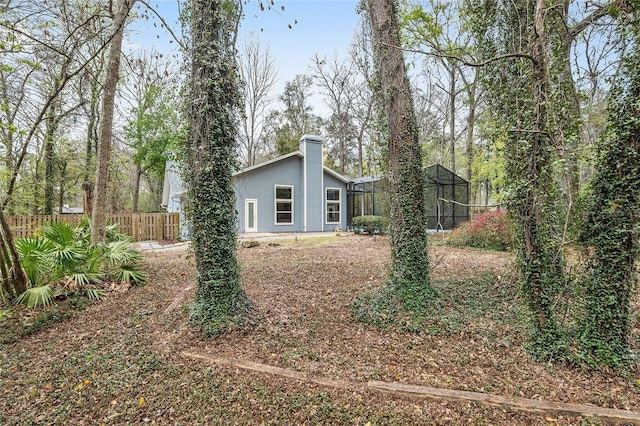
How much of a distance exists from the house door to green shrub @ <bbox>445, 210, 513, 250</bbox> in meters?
8.21

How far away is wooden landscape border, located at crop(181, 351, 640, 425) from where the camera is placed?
6.68 ft

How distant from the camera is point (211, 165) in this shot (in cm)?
318

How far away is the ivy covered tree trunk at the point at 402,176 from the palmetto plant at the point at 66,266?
4441 mm

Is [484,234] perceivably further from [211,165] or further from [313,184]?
[211,165]

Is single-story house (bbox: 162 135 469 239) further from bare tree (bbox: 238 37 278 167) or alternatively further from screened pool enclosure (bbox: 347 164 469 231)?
bare tree (bbox: 238 37 278 167)

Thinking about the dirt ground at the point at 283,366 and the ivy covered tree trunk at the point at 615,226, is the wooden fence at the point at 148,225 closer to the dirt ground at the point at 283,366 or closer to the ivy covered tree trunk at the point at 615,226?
the dirt ground at the point at 283,366

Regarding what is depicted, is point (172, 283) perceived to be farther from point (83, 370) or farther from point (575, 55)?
point (575, 55)


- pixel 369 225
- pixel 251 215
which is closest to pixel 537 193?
pixel 369 225

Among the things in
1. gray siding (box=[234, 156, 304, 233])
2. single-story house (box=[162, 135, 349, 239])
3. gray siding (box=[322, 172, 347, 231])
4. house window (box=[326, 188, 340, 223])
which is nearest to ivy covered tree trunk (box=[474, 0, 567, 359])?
gray siding (box=[234, 156, 304, 233])

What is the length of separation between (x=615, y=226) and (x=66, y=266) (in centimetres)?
673

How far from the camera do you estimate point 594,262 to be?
2588 millimetres

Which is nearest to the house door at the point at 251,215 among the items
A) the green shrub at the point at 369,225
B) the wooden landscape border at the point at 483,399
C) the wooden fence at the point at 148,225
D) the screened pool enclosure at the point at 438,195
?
the wooden fence at the point at 148,225

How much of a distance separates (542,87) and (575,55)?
4.47ft

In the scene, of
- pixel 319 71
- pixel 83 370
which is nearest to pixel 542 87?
pixel 83 370
